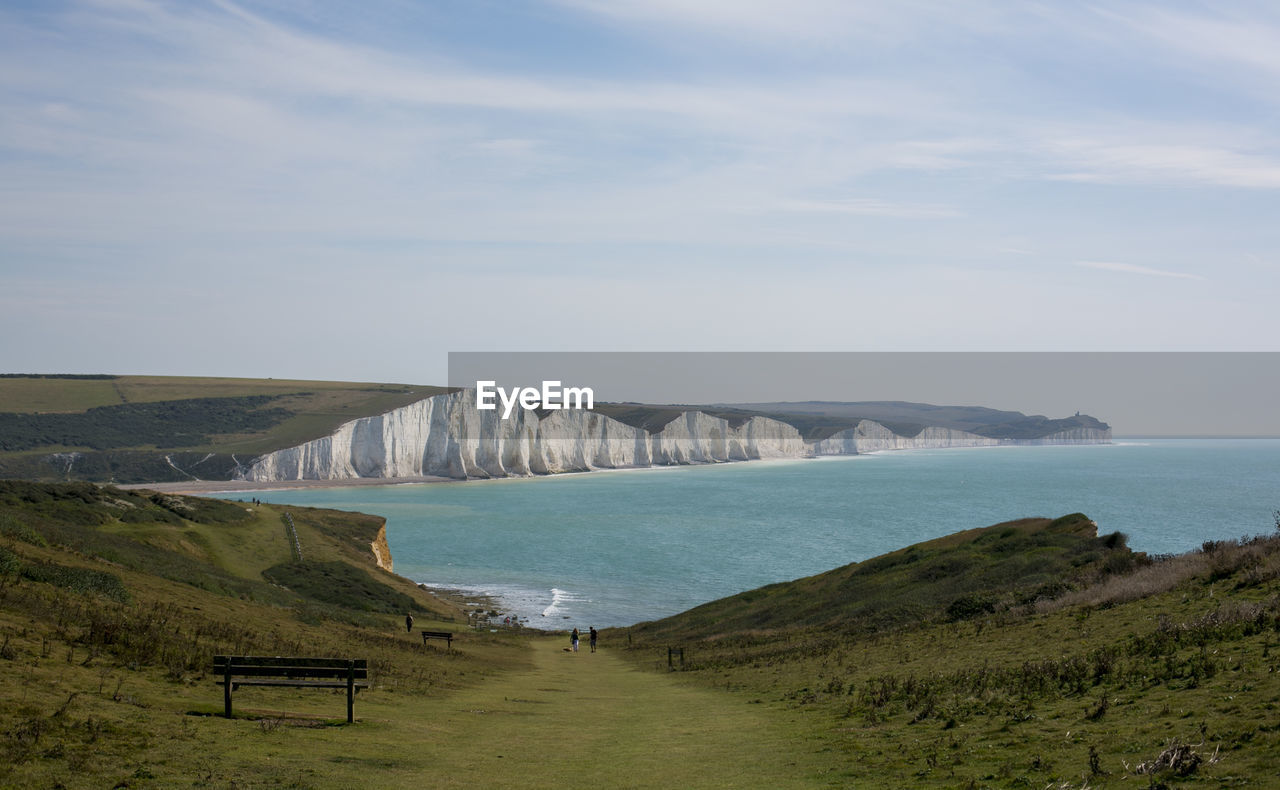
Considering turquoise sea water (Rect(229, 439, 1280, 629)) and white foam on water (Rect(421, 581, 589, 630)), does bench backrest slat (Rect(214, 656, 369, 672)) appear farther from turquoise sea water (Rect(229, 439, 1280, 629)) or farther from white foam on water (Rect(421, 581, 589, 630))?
turquoise sea water (Rect(229, 439, 1280, 629))

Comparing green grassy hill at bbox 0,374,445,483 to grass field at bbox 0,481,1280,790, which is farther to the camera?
green grassy hill at bbox 0,374,445,483

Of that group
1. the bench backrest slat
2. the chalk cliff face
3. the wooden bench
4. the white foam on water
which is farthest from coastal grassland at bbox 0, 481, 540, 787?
the chalk cliff face

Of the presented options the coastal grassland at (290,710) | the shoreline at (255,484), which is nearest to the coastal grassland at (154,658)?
the coastal grassland at (290,710)

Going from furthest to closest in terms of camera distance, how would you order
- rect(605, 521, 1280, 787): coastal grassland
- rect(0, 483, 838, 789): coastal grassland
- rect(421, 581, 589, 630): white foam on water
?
1. rect(421, 581, 589, 630): white foam on water
2. rect(0, 483, 838, 789): coastal grassland
3. rect(605, 521, 1280, 787): coastal grassland

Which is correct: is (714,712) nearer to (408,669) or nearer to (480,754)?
(480,754)

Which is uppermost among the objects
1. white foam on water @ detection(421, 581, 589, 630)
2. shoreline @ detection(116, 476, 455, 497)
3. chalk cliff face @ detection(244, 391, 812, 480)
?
chalk cliff face @ detection(244, 391, 812, 480)

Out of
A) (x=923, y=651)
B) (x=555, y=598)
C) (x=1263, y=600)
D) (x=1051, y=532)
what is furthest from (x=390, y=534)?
(x=1263, y=600)
